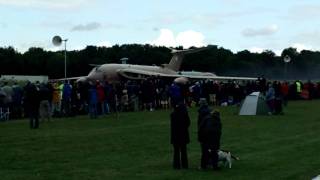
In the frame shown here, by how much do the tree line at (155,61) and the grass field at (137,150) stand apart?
75.3 meters

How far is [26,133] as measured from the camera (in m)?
24.7

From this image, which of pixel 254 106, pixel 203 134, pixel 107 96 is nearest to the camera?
Result: pixel 203 134

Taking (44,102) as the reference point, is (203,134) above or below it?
below

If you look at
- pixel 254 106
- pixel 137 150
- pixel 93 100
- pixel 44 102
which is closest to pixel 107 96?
pixel 93 100

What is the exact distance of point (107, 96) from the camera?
34.7 meters

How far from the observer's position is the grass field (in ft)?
49.3

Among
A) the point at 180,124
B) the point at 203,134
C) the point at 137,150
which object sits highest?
the point at 180,124

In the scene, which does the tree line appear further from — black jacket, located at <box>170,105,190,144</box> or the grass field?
black jacket, located at <box>170,105,190,144</box>

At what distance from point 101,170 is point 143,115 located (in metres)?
19.8

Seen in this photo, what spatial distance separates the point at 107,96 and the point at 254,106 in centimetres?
760

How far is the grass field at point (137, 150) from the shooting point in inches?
592

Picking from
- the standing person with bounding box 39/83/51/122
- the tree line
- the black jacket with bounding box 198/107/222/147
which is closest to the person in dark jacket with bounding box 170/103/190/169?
the black jacket with bounding box 198/107/222/147

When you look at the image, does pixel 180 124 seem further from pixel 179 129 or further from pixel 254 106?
pixel 254 106

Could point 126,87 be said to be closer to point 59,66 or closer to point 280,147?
point 280,147
